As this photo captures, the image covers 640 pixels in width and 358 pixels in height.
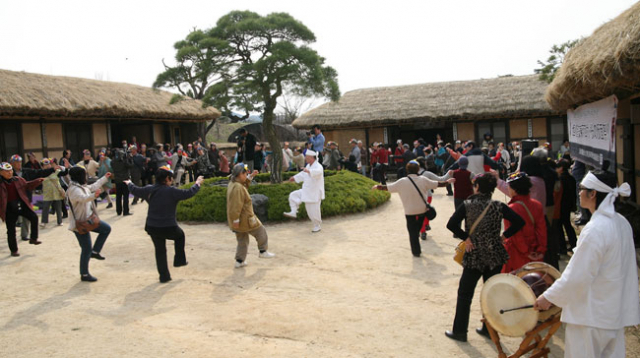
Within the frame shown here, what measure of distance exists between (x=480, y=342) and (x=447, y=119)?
721 inches

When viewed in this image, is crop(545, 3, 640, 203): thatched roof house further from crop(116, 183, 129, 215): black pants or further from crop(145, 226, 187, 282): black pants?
crop(116, 183, 129, 215): black pants

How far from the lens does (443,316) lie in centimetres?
540

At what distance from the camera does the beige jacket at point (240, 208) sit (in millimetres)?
7418

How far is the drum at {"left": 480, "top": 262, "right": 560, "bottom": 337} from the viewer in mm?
3744

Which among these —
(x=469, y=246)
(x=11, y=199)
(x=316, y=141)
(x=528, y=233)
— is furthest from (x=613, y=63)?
(x=11, y=199)

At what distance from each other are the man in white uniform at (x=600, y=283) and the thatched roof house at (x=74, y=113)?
14083 mm

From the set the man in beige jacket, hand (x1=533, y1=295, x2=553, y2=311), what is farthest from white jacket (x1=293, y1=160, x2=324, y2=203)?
hand (x1=533, y1=295, x2=553, y2=311)

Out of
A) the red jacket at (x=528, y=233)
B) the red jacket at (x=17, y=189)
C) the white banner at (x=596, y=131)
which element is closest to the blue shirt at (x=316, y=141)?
the white banner at (x=596, y=131)

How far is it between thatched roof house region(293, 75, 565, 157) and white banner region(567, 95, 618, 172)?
35.8ft

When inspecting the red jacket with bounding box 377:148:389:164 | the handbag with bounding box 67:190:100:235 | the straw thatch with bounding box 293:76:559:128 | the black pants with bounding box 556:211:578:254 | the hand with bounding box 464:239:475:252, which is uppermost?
the straw thatch with bounding box 293:76:559:128

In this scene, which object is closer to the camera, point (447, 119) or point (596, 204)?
point (596, 204)

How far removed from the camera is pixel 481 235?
14.8 feet

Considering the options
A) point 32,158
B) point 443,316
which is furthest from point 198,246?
point 32,158

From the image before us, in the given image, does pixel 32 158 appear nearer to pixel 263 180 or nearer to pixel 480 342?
pixel 263 180
